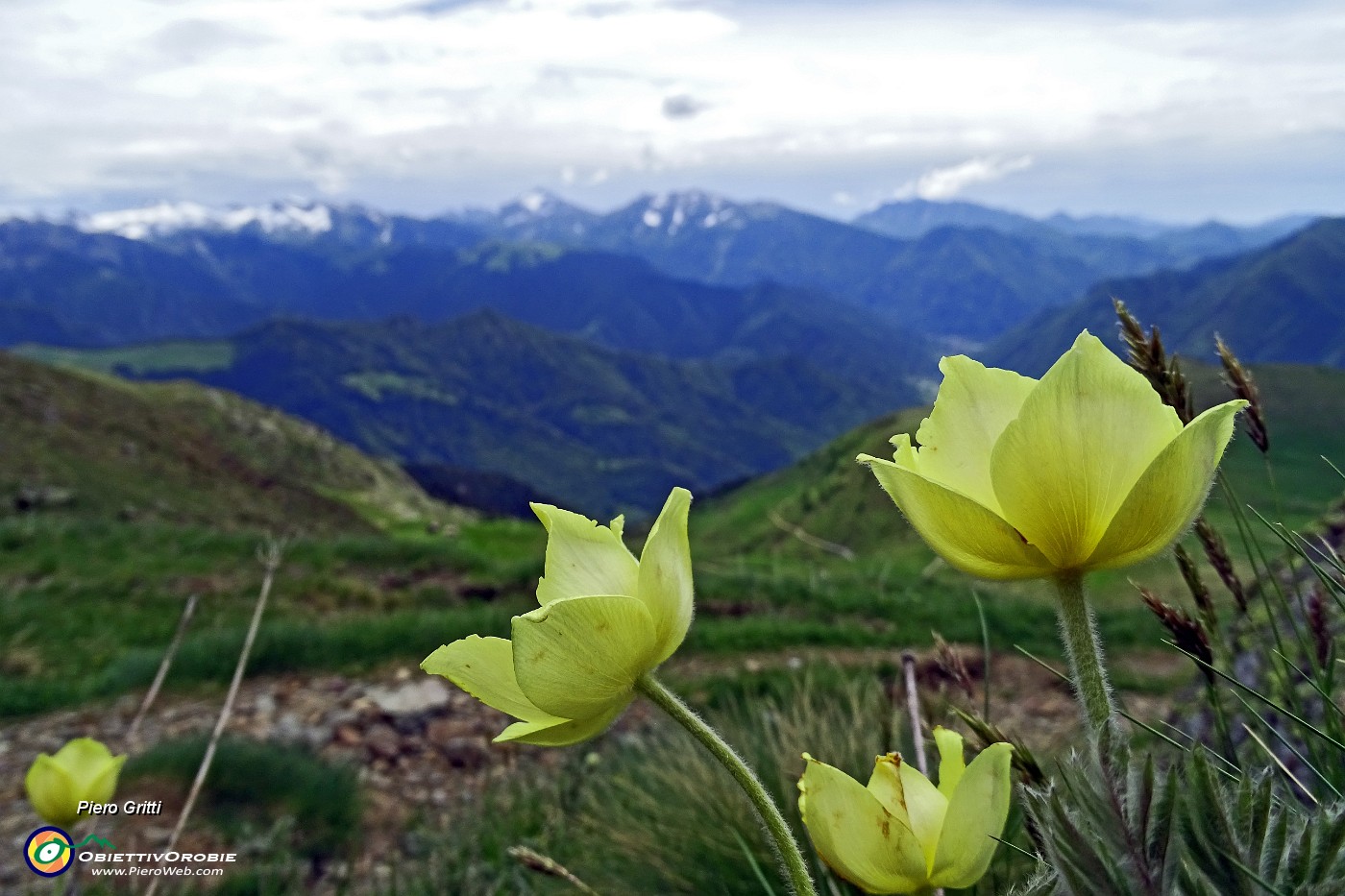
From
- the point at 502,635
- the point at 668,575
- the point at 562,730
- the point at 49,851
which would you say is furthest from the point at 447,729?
the point at 668,575

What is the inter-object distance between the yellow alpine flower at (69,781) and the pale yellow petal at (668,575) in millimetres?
2267

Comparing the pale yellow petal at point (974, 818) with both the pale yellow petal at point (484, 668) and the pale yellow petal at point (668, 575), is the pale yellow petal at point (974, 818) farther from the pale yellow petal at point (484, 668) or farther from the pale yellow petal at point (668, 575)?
the pale yellow petal at point (484, 668)

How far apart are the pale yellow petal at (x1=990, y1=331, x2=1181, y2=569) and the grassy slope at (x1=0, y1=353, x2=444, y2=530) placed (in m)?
30.2

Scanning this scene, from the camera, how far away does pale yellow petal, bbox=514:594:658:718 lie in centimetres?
108

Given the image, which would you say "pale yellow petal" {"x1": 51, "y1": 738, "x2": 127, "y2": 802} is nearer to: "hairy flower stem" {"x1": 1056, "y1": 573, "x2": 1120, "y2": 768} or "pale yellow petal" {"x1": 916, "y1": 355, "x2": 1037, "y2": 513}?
"pale yellow petal" {"x1": 916, "y1": 355, "x2": 1037, "y2": 513}

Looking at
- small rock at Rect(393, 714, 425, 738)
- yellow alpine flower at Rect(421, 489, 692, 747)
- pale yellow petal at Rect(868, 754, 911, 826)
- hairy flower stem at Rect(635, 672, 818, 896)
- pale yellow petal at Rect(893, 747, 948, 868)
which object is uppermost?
yellow alpine flower at Rect(421, 489, 692, 747)

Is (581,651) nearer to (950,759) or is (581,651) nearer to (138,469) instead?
(950,759)

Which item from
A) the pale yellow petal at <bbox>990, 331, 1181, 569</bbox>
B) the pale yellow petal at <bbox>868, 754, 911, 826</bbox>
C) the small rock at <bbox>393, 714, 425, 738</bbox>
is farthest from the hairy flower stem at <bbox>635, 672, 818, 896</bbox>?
the small rock at <bbox>393, 714, 425, 738</bbox>

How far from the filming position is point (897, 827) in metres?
1.17

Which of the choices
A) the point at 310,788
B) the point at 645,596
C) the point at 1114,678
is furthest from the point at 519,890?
the point at 1114,678

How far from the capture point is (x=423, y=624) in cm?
892

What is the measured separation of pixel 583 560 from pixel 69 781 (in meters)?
2.31

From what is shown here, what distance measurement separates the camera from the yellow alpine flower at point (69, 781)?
8.55ft

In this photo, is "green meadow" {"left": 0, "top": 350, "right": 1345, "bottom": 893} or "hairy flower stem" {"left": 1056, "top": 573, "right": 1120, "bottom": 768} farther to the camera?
"green meadow" {"left": 0, "top": 350, "right": 1345, "bottom": 893}
